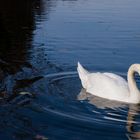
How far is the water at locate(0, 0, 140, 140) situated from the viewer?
34.4 ft

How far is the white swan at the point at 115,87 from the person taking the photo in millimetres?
12523

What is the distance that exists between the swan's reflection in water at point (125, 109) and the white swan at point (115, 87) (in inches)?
5.8

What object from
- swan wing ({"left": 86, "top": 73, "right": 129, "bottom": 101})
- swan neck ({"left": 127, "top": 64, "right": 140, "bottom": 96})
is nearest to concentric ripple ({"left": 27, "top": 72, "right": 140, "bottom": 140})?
swan wing ({"left": 86, "top": 73, "right": 129, "bottom": 101})

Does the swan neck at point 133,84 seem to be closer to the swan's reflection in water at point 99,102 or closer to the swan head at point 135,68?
the swan head at point 135,68

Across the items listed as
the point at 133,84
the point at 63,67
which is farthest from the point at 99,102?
the point at 63,67

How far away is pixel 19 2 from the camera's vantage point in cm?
3544

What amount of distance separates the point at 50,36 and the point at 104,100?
8.48 meters

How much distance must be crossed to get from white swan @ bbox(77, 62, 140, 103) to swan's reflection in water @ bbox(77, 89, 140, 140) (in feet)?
0.48

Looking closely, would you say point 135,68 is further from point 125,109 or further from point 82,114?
point 82,114

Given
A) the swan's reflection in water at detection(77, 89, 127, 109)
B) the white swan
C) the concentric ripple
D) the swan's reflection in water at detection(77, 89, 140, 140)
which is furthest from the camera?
the white swan

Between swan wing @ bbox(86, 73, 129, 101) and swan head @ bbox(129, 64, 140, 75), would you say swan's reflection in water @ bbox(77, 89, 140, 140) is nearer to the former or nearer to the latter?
swan wing @ bbox(86, 73, 129, 101)

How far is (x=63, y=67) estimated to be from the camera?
15.5m

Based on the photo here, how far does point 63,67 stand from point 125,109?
13.2ft

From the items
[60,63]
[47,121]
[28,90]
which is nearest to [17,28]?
[60,63]
